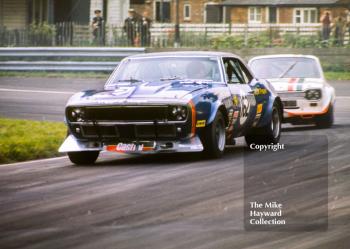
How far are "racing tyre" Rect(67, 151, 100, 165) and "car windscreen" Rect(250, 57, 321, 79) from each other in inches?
217

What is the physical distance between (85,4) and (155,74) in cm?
A: 3347

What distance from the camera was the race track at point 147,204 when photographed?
6.99 meters

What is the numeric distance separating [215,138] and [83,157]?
143cm

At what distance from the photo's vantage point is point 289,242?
6.88 m

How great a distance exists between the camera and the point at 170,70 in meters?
12.6

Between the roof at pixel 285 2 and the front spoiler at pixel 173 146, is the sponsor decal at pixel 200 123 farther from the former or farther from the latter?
the roof at pixel 285 2

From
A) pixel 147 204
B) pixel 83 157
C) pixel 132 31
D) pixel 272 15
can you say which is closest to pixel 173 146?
pixel 83 157

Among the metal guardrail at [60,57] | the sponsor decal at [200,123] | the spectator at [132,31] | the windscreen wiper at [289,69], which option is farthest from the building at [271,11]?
the sponsor decal at [200,123]

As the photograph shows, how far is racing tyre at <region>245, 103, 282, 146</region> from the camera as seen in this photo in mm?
13375

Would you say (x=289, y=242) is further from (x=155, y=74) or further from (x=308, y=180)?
(x=155, y=74)

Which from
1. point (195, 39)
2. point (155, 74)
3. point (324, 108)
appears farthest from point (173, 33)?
point (155, 74)

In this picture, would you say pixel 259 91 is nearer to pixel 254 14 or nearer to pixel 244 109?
pixel 244 109

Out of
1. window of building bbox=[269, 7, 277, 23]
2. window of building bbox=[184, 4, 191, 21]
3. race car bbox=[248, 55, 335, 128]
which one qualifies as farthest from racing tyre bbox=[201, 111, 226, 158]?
window of building bbox=[184, 4, 191, 21]

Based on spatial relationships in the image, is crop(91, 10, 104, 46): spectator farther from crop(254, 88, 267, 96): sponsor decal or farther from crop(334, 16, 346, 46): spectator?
crop(254, 88, 267, 96): sponsor decal
